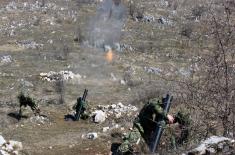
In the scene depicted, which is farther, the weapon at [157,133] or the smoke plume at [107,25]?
the smoke plume at [107,25]

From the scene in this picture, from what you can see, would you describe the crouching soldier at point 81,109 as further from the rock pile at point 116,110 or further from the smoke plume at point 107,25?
the smoke plume at point 107,25

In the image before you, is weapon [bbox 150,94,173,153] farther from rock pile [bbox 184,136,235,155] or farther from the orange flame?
the orange flame

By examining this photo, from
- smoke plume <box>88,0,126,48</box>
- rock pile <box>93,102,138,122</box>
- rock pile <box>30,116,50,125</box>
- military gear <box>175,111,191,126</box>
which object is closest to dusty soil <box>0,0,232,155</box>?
rock pile <box>30,116,50,125</box>

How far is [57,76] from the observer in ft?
72.6

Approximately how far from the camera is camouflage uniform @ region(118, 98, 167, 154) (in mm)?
10125

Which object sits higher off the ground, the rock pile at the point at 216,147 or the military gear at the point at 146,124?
the rock pile at the point at 216,147

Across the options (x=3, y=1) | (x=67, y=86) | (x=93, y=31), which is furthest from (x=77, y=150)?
(x=3, y=1)

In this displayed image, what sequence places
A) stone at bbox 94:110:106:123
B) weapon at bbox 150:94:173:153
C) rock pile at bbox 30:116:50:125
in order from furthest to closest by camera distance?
stone at bbox 94:110:106:123 < rock pile at bbox 30:116:50:125 < weapon at bbox 150:94:173:153

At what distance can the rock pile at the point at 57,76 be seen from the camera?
22.0 meters

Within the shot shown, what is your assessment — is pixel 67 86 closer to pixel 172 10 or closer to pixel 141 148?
pixel 141 148

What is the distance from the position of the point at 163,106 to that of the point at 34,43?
1937 cm

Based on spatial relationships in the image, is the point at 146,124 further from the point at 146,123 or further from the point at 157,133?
the point at 157,133

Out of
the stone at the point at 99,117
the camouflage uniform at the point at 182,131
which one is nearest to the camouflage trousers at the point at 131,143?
the camouflage uniform at the point at 182,131

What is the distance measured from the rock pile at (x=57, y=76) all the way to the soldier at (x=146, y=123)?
455 inches
